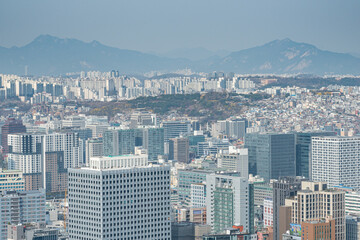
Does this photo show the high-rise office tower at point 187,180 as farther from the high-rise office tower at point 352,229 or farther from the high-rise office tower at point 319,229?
the high-rise office tower at point 319,229

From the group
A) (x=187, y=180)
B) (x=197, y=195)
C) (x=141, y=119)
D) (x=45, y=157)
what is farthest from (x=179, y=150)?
(x=197, y=195)

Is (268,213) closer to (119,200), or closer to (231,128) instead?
(119,200)

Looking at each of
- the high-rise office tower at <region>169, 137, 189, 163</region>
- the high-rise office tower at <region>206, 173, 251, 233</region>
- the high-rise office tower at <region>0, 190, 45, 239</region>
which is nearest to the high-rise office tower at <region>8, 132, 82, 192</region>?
the high-rise office tower at <region>169, 137, 189, 163</region>

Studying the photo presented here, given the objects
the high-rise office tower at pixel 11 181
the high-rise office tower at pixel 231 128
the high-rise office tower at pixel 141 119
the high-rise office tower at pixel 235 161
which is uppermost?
the high-rise office tower at pixel 141 119

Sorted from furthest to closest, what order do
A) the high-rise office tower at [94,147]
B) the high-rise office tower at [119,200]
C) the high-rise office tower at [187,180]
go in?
the high-rise office tower at [94,147], the high-rise office tower at [187,180], the high-rise office tower at [119,200]

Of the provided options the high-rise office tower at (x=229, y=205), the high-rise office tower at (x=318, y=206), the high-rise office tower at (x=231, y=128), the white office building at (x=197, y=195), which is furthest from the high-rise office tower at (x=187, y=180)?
the high-rise office tower at (x=231, y=128)

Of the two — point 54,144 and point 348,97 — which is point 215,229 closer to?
point 54,144

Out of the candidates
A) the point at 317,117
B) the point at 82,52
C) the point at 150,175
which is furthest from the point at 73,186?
the point at 82,52
